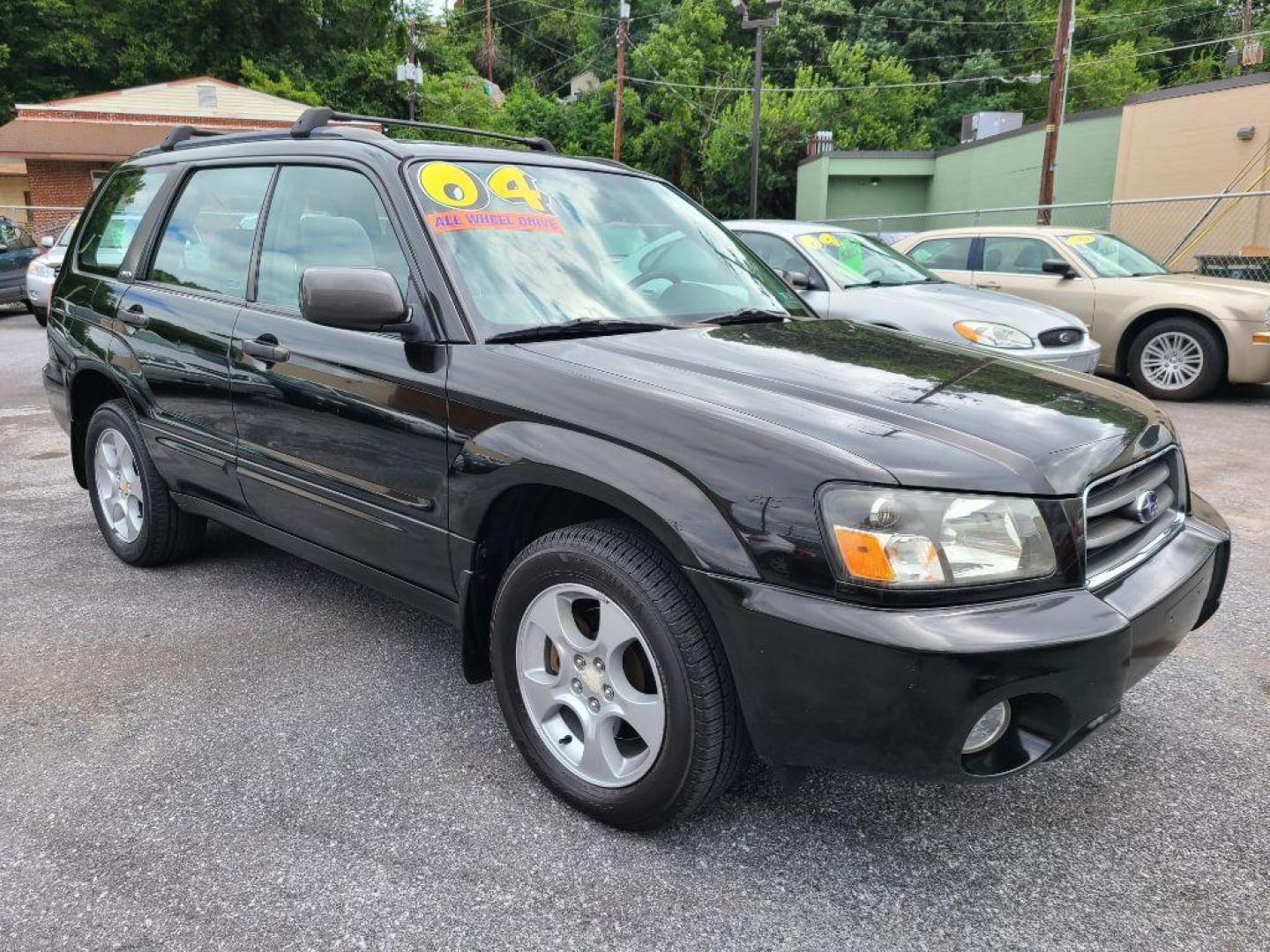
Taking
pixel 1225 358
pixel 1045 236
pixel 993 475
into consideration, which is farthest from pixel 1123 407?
pixel 1045 236

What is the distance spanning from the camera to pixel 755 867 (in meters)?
2.28

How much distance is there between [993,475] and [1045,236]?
27.2ft

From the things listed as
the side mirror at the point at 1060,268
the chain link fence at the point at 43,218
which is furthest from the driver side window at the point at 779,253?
the chain link fence at the point at 43,218

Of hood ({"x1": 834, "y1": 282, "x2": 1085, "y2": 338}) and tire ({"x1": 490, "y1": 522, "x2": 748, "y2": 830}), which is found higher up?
hood ({"x1": 834, "y1": 282, "x2": 1085, "y2": 338})

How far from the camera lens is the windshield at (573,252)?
2766 millimetres

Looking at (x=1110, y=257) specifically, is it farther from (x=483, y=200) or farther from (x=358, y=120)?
(x=483, y=200)

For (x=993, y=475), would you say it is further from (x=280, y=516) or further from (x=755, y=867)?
(x=280, y=516)

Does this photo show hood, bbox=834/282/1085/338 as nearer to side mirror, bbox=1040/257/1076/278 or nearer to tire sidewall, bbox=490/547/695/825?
side mirror, bbox=1040/257/1076/278

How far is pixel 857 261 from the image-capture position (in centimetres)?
764

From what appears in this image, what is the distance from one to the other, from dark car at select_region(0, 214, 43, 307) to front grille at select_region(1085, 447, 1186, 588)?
58.0 feet

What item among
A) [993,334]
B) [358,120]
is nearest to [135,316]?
[358,120]

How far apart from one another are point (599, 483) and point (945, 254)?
8.57 metres

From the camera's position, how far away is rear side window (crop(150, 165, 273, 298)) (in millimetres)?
3438

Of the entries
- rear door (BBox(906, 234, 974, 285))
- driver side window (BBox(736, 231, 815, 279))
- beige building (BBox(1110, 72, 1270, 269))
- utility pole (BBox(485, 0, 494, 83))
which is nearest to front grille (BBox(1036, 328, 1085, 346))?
driver side window (BBox(736, 231, 815, 279))
